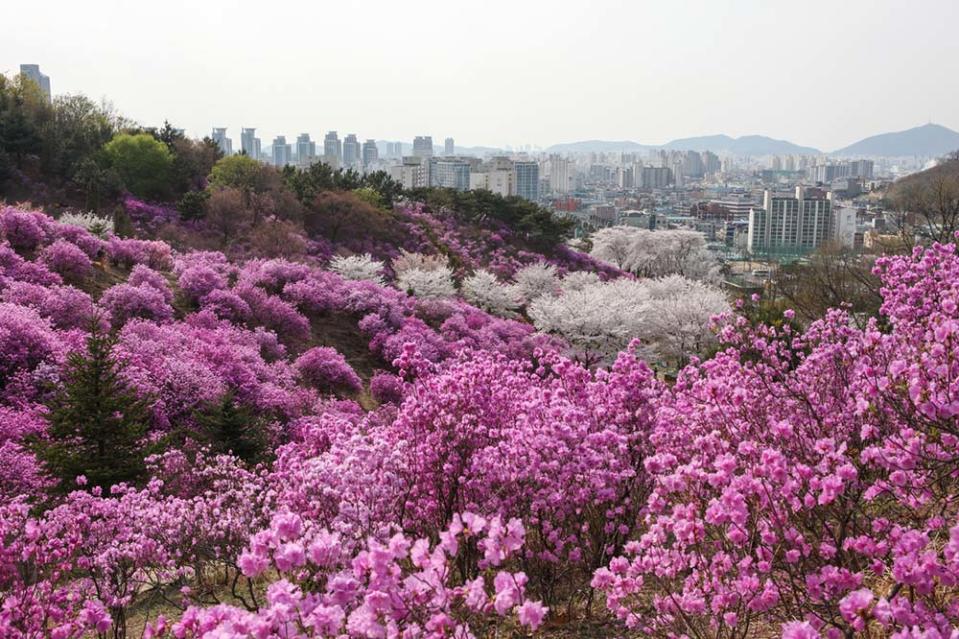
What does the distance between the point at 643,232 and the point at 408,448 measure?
4913 cm

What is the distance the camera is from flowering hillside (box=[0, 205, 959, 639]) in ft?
9.77

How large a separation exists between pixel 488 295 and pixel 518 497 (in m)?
21.9

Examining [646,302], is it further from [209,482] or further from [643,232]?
[643,232]

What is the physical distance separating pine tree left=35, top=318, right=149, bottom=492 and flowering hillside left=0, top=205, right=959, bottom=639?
3cm

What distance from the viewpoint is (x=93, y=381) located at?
796 cm

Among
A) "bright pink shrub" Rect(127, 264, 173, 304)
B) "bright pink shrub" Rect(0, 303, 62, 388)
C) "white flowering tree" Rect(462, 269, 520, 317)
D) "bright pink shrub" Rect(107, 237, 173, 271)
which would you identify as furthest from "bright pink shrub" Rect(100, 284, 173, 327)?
"white flowering tree" Rect(462, 269, 520, 317)

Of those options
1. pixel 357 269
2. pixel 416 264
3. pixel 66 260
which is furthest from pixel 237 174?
pixel 66 260

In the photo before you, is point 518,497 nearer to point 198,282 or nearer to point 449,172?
point 198,282

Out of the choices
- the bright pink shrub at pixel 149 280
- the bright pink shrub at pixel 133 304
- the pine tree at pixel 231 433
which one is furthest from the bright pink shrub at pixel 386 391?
the pine tree at pixel 231 433

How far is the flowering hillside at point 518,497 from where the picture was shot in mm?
2977

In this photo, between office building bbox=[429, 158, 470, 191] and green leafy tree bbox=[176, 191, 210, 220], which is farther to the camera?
office building bbox=[429, 158, 470, 191]

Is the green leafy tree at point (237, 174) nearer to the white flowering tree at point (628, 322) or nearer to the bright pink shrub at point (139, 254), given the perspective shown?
the bright pink shrub at point (139, 254)

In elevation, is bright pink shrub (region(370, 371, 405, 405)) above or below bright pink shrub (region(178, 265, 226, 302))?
below

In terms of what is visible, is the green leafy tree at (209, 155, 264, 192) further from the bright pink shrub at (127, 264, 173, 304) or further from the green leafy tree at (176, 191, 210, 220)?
the bright pink shrub at (127, 264, 173, 304)
